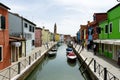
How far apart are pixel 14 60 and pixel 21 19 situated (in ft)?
38.3

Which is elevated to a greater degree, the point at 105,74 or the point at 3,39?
the point at 3,39

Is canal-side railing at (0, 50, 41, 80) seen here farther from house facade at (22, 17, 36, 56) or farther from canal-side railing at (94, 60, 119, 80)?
house facade at (22, 17, 36, 56)

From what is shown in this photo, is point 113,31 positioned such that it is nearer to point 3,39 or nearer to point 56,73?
point 56,73

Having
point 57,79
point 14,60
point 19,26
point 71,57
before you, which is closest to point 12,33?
point 19,26

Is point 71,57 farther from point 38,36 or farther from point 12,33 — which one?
point 38,36

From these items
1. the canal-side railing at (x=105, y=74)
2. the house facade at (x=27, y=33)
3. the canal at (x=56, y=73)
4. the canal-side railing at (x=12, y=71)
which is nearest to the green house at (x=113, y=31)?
the canal at (x=56, y=73)

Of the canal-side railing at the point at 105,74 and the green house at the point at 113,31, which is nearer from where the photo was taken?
the canal-side railing at the point at 105,74

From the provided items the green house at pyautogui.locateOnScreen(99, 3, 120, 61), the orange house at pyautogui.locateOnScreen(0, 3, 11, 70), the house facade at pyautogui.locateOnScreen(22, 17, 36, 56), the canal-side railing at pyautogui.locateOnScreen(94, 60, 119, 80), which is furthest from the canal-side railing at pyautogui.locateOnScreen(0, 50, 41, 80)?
the house facade at pyautogui.locateOnScreen(22, 17, 36, 56)

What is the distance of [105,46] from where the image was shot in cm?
3244

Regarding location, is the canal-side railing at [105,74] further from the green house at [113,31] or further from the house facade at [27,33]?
the house facade at [27,33]

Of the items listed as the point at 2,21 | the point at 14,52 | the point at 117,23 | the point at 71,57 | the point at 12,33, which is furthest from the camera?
the point at 71,57

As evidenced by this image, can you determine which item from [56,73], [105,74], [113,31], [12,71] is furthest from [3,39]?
[113,31]

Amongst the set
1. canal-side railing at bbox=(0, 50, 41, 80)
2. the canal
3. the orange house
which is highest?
the orange house

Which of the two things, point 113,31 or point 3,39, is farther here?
point 113,31
